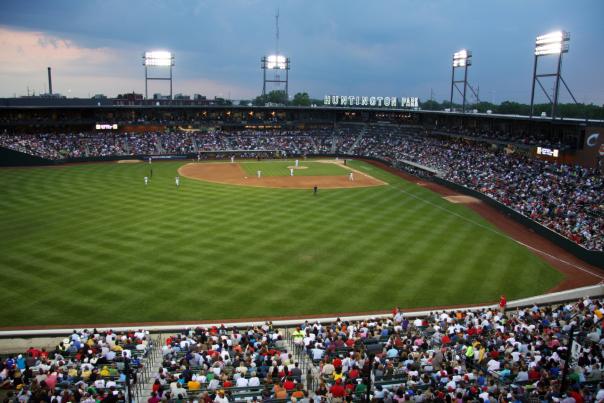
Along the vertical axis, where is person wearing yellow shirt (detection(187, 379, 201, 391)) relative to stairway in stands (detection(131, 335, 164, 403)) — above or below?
above

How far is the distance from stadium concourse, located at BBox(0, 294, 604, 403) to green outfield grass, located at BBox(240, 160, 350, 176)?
4132 cm

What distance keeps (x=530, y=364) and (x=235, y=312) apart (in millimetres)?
11888

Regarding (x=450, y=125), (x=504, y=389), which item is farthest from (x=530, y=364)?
(x=450, y=125)

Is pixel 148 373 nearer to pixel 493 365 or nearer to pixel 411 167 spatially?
pixel 493 365

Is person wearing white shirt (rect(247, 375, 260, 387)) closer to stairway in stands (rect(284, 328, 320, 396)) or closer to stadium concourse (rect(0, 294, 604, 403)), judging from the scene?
stadium concourse (rect(0, 294, 604, 403))

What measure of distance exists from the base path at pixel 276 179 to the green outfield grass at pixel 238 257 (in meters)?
6.69

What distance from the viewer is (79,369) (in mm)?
12984

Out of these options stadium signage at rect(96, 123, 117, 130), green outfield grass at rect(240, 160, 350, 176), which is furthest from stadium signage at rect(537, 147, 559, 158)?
stadium signage at rect(96, 123, 117, 130)

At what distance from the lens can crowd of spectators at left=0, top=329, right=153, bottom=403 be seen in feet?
36.8

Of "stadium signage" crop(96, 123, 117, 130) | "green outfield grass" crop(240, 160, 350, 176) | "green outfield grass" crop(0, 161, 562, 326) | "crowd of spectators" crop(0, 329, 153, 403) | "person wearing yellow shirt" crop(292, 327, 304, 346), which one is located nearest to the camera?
A: "crowd of spectators" crop(0, 329, 153, 403)

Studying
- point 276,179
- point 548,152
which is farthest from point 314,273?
point 548,152

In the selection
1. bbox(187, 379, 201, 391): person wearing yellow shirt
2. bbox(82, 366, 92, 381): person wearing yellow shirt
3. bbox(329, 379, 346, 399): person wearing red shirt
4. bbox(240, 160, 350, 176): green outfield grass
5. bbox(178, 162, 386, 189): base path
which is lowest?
bbox(82, 366, 92, 381): person wearing yellow shirt

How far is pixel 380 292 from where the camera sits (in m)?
→ 22.5

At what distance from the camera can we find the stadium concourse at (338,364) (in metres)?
11.6
